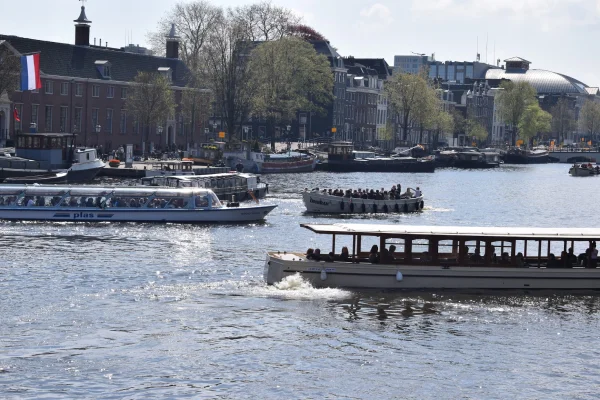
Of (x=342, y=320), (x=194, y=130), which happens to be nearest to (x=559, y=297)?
(x=342, y=320)

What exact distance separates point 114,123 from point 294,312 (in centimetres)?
10035

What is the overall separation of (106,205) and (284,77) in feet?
273

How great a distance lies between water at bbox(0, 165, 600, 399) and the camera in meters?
35.2

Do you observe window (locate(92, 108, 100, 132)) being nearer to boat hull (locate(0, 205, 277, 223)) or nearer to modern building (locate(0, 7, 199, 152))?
modern building (locate(0, 7, 199, 152))

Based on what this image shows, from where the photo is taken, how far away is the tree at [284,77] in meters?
150

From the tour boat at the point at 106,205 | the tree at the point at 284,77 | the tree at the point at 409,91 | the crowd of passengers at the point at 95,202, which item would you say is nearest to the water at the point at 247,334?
the tour boat at the point at 106,205

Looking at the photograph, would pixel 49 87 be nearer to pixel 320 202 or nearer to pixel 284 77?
pixel 284 77

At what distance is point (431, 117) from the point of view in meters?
195

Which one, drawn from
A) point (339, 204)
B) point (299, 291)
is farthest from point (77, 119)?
point (299, 291)

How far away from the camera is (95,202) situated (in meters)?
74.0

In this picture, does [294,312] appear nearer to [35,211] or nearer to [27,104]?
[35,211]

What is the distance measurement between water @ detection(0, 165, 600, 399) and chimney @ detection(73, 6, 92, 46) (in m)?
82.2

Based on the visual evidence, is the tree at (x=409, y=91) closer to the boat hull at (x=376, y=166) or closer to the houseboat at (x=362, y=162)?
the houseboat at (x=362, y=162)

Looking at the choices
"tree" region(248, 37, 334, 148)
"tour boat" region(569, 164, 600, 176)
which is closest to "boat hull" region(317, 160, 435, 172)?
"tree" region(248, 37, 334, 148)
